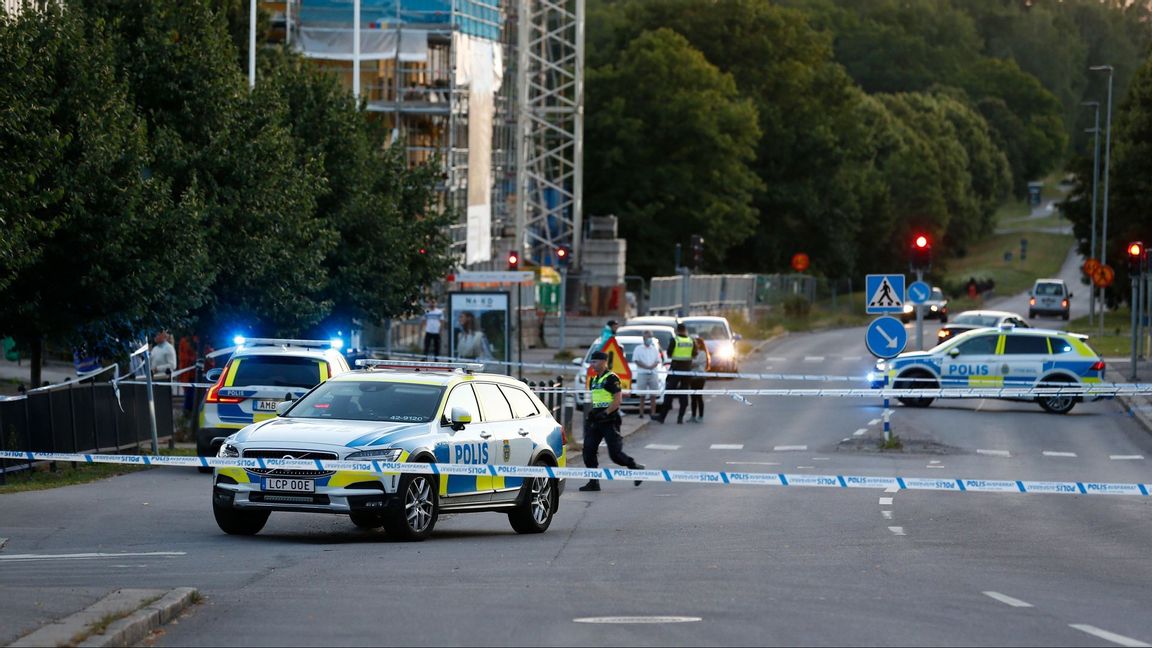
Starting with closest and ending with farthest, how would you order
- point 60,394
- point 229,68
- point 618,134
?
point 60,394, point 229,68, point 618,134

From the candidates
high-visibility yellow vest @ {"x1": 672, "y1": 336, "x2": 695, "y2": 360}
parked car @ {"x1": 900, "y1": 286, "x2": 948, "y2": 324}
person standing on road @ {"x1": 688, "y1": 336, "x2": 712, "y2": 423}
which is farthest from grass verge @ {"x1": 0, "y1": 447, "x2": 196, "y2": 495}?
parked car @ {"x1": 900, "y1": 286, "x2": 948, "y2": 324}

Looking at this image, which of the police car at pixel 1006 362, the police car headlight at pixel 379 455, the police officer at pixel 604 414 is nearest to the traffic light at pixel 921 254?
the police car at pixel 1006 362

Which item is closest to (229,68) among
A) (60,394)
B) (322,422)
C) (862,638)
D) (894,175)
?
(60,394)

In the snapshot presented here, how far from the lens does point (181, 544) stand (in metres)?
15.2

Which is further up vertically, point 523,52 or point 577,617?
point 523,52

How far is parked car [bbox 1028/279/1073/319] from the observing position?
84812mm

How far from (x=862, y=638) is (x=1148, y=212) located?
5522cm

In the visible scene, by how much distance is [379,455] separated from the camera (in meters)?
15.4

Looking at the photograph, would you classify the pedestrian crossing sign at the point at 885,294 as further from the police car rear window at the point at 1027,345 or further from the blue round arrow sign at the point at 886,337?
the police car rear window at the point at 1027,345

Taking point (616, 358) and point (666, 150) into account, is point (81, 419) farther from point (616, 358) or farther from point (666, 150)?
point (666, 150)

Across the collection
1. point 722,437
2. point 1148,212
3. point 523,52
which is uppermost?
point 523,52

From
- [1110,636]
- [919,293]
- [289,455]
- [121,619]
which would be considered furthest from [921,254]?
[121,619]

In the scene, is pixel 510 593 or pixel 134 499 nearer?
pixel 510 593

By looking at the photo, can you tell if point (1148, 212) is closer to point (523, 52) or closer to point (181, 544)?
point (523, 52)
